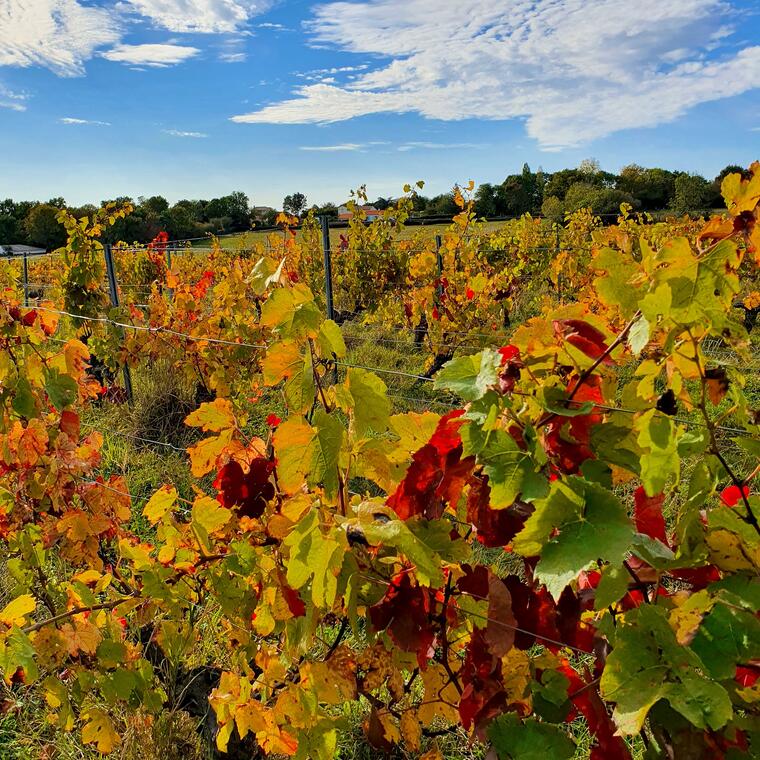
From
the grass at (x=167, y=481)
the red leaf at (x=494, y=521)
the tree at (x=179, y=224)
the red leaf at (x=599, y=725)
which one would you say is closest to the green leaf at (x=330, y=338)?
the red leaf at (x=494, y=521)

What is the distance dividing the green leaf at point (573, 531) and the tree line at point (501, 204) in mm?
26992

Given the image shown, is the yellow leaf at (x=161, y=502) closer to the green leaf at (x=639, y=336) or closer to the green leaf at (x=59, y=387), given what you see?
the green leaf at (x=59, y=387)

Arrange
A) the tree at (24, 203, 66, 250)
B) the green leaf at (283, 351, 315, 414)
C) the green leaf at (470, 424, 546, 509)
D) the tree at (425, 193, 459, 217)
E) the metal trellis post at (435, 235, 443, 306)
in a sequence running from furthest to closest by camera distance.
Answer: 1. the tree at (24, 203, 66, 250)
2. the tree at (425, 193, 459, 217)
3. the metal trellis post at (435, 235, 443, 306)
4. the green leaf at (283, 351, 315, 414)
5. the green leaf at (470, 424, 546, 509)

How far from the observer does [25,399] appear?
1849 millimetres

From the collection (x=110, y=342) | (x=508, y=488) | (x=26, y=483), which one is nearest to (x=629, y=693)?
(x=508, y=488)

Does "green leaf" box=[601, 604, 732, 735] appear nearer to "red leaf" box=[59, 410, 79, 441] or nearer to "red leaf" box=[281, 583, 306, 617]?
"red leaf" box=[281, 583, 306, 617]

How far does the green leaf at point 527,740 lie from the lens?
0.84 m

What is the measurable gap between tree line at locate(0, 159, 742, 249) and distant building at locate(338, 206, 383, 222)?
18.0 metres

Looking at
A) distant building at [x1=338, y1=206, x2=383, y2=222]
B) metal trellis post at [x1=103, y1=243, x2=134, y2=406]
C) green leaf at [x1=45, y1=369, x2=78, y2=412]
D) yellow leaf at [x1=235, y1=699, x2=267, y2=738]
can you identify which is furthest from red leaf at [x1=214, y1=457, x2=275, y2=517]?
distant building at [x1=338, y1=206, x2=383, y2=222]

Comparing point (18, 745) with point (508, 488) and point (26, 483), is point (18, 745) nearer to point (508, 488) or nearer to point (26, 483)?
point (26, 483)

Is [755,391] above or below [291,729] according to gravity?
below

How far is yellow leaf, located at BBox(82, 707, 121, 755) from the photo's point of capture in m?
1.68

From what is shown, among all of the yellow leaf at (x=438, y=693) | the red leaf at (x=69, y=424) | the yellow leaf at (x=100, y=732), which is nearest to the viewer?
the yellow leaf at (x=438, y=693)

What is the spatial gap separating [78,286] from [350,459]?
217 inches
